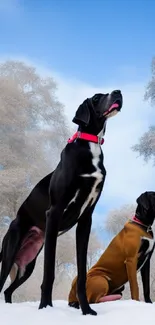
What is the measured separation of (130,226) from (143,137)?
8.58 metres

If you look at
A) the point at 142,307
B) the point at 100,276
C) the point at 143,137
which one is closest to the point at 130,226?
the point at 100,276

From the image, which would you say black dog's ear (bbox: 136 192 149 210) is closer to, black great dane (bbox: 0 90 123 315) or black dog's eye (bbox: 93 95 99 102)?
black great dane (bbox: 0 90 123 315)

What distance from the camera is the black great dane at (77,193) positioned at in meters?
2.87

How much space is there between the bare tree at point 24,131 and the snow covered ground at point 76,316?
9.16 metres

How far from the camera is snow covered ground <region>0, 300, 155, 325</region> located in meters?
2.50

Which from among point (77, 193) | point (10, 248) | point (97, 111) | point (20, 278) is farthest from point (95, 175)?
point (20, 278)

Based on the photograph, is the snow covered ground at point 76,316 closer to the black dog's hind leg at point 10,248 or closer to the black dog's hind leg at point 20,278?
the black dog's hind leg at point 10,248

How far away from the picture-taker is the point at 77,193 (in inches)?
114

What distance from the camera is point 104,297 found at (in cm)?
372

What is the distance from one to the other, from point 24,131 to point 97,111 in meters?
10.9

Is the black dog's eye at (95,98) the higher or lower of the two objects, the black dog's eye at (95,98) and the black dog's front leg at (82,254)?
the higher

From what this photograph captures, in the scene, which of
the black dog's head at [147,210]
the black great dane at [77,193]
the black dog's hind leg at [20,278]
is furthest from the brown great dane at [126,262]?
the black great dane at [77,193]

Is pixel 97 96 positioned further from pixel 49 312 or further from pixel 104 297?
pixel 104 297

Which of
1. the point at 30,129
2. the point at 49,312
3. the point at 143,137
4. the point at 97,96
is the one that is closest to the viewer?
the point at 49,312
